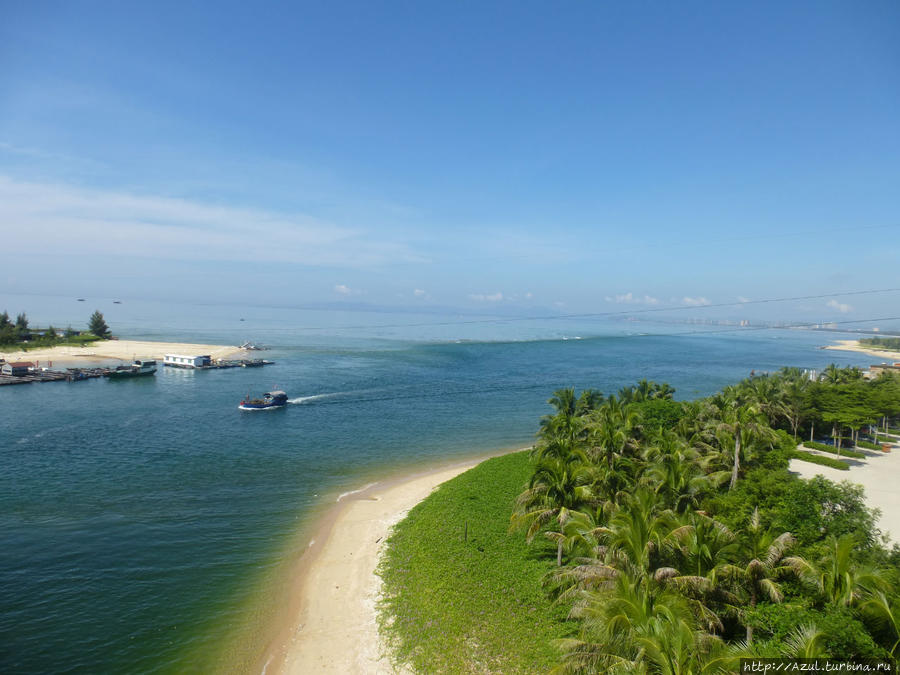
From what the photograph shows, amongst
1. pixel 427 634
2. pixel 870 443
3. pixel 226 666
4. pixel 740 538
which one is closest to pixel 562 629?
pixel 427 634

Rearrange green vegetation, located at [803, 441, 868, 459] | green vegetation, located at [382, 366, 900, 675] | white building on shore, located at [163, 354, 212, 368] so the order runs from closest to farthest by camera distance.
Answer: green vegetation, located at [382, 366, 900, 675] < green vegetation, located at [803, 441, 868, 459] < white building on shore, located at [163, 354, 212, 368]

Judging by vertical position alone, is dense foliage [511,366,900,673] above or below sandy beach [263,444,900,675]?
above

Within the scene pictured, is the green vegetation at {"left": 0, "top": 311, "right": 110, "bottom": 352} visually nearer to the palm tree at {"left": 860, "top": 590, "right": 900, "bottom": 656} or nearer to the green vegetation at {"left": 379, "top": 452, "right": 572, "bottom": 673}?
the green vegetation at {"left": 379, "top": 452, "right": 572, "bottom": 673}

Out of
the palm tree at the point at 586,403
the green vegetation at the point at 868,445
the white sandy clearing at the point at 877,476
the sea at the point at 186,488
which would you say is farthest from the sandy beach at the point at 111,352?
the green vegetation at the point at 868,445

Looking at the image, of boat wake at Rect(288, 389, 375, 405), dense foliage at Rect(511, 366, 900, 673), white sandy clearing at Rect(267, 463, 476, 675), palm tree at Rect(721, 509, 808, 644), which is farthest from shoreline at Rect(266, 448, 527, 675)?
boat wake at Rect(288, 389, 375, 405)

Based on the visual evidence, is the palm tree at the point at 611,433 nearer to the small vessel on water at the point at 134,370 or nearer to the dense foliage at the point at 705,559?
the dense foliage at the point at 705,559

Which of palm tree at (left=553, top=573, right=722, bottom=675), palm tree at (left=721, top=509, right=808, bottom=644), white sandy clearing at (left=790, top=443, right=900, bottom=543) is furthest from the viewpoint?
white sandy clearing at (left=790, top=443, right=900, bottom=543)
